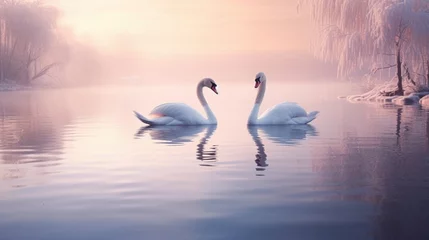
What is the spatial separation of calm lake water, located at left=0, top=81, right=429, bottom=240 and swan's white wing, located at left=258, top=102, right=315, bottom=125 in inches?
78.3

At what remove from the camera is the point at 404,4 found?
2467cm

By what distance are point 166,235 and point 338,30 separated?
2557 cm

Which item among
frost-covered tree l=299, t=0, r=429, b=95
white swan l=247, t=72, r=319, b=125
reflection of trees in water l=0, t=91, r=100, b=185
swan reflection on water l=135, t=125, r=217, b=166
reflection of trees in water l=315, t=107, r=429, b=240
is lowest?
reflection of trees in water l=315, t=107, r=429, b=240

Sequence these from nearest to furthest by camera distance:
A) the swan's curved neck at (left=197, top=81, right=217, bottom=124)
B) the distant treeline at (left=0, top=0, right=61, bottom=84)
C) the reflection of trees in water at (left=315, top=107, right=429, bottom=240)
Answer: the reflection of trees in water at (left=315, top=107, right=429, bottom=240) → the swan's curved neck at (left=197, top=81, right=217, bottom=124) → the distant treeline at (left=0, top=0, right=61, bottom=84)

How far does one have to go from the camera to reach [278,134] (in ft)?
37.3

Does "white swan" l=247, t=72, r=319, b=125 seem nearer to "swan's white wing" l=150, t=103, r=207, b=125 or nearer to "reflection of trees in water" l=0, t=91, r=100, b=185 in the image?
"swan's white wing" l=150, t=103, r=207, b=125

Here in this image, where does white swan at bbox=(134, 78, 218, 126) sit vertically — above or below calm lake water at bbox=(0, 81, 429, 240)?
above

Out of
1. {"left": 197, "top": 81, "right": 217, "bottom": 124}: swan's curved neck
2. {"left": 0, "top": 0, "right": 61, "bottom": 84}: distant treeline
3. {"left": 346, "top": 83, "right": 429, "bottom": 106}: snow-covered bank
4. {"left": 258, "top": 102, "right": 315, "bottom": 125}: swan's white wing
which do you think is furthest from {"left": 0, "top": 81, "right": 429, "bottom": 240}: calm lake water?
{"left": 0, "top": 0, "right": 61, "bottom": 84}: distant treeline

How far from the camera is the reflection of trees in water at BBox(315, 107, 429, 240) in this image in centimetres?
438

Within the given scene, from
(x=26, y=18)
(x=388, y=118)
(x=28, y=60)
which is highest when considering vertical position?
(x=26, y=18)

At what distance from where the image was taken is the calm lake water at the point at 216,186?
4.25 meters

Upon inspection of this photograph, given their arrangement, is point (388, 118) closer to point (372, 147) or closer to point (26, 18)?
point (372, 147)

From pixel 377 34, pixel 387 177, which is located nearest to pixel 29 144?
pixel 387 177

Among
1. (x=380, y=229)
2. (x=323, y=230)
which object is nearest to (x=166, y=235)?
(x=323, y=230)
